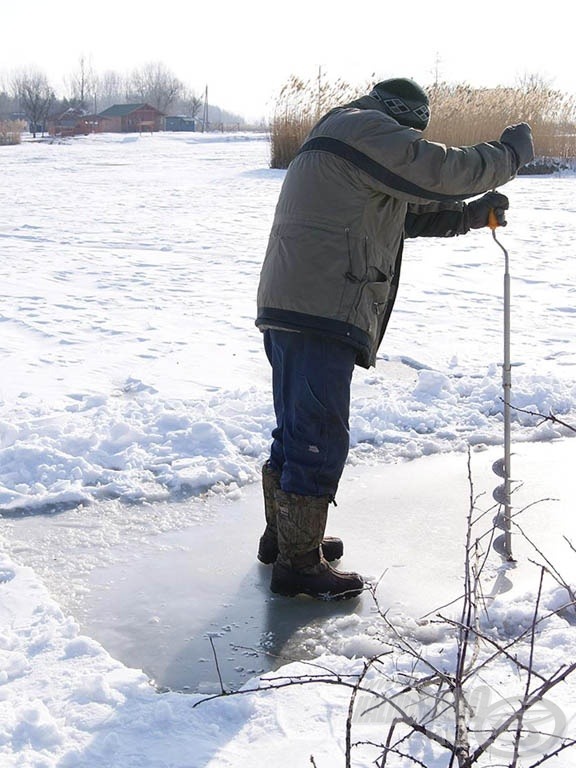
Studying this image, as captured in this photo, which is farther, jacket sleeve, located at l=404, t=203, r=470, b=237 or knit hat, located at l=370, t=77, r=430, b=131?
jacket sleeve, located at l=404, t=203, r=470, b=237

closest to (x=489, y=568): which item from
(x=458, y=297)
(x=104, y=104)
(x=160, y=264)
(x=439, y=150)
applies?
(x=439, y=150)

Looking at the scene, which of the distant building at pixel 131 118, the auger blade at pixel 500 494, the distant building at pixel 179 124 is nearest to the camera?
the auger blade at pixel 500 494

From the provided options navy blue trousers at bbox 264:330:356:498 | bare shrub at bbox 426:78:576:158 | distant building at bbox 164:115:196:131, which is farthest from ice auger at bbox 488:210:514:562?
distant building at bbox 164:115:196:131

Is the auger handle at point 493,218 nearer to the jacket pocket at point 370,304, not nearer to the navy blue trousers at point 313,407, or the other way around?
the jacket pocket at point 370,304

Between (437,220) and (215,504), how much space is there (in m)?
1.57

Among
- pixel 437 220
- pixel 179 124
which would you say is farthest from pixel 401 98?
pixel 179 124

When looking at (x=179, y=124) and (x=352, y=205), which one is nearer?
(x=352, y=205)

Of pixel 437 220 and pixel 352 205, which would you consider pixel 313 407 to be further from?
pixel 437 220

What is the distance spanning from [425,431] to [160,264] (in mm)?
5562

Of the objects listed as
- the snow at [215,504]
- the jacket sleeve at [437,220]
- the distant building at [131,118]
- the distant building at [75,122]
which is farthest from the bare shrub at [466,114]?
the distant building at [131,118]

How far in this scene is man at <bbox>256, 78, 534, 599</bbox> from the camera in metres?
3.12

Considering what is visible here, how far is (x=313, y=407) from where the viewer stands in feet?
10.7

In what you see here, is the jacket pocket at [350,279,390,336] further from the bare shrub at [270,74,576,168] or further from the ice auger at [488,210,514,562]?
the bare shrub at [270,74,576,168]

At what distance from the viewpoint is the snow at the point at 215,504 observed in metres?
2.56
